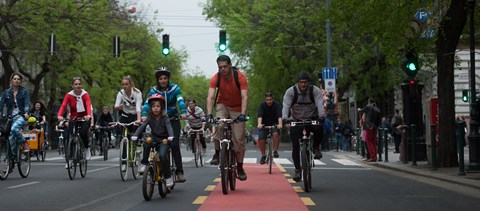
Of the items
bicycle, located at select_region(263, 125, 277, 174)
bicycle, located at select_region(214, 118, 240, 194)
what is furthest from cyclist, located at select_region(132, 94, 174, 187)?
bicycle, located at select_region(263, 125, 277, 174)

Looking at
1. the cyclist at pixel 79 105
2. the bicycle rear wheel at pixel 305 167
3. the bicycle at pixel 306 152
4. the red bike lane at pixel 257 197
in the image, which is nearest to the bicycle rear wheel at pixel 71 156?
the cyclist at pixel 79 105

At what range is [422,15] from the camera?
17547 millimetres

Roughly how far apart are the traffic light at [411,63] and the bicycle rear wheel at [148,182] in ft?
33.1

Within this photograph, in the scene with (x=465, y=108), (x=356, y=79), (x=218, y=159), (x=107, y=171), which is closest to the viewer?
(x=218, y=159)

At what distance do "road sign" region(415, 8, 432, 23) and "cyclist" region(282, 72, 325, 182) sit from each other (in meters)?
6.08

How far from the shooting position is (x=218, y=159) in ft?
37.5

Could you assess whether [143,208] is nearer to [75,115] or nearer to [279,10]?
[75,115]

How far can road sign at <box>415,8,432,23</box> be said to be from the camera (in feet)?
56.4

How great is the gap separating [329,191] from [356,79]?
32622 mm

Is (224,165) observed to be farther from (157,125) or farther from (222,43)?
(222,43)

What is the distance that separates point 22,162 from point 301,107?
593 centimetres

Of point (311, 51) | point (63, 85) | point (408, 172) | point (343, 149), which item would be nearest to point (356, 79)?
point (311, 51)

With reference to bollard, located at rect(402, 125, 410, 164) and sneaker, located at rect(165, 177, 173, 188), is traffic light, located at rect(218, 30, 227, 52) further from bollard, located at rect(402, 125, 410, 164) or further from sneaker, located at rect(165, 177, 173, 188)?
sneaker, located at rect(165, 177, 173, 188)

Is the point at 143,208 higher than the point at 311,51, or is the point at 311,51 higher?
the point at 311,51
